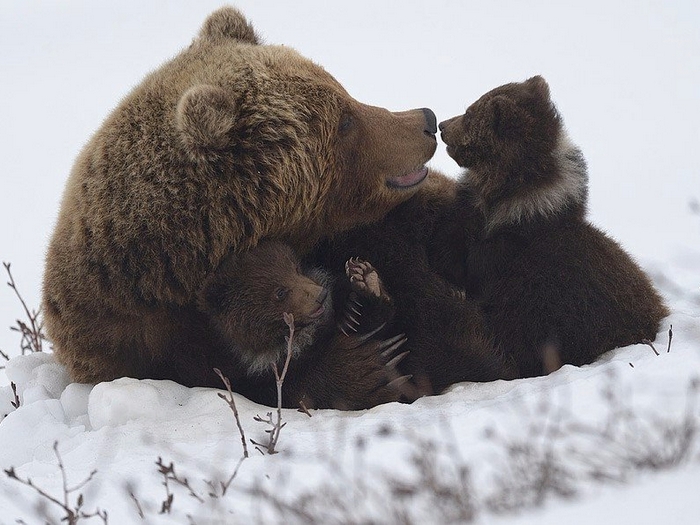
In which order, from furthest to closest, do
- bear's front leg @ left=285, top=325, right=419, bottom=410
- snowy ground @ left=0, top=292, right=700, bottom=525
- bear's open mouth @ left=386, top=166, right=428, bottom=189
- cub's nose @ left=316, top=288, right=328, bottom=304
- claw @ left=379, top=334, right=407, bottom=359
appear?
bear's open mouth @ left=386, top=166, right=428, bottom=189, claw @ left=379, top=334, right=407, bottom=359, bear's front leg @ left=285, top=325, right=419, bottom=410, cub's nose @ left=316, top=288, right=328, bottom=304, snowy ground @ left=0, top=292, right=700, bottom=525

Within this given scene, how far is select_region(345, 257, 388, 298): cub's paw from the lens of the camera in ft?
17.9

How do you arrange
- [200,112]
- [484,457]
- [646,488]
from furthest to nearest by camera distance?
[200,112] < [484,457] < [646,488]

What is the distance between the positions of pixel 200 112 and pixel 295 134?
598mm

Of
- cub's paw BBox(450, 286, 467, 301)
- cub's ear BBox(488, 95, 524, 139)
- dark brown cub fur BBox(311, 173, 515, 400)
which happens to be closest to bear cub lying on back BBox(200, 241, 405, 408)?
dark brown cub fur BBox(311, 173, 515, 400)

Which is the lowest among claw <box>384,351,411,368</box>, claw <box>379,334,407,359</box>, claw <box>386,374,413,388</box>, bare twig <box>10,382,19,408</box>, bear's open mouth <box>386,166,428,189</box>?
bare twig <box>10,382,19,408</box>

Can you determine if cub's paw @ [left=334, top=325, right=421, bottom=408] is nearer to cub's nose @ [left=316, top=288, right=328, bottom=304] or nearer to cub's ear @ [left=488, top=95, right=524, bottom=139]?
cub's nose @ [left=316, top=288, right=328, bottom=304]

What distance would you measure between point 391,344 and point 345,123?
A: 4.09 feet

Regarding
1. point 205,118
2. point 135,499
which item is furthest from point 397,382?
point 135,499

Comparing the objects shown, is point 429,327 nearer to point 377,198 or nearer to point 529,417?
point 377,198

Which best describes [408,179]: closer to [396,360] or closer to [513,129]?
[513,129]

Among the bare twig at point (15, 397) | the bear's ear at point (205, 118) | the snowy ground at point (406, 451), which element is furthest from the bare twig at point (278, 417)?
the bare twig at point (15, 397)

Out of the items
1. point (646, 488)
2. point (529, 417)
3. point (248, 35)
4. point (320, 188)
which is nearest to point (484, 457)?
point (529, 417)

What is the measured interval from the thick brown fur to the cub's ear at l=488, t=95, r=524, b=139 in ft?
1.21

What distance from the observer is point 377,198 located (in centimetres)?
582
